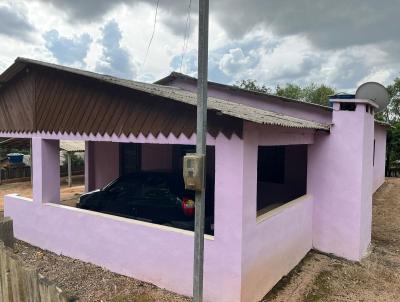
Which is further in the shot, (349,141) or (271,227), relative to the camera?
(349,141)

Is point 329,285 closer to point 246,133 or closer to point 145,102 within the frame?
point 246,133

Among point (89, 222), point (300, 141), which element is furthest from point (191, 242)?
point (300, 141)

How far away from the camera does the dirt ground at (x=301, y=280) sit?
17.7 feet

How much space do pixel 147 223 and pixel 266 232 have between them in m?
2.08

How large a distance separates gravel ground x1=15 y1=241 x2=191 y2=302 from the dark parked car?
1303mm

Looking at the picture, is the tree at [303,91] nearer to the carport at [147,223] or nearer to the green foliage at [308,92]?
the green foliage at [308,92]

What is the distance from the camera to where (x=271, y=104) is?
31.3 feet

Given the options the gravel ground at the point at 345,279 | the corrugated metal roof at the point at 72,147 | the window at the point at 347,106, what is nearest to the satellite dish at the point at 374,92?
the window at the point at 347,106

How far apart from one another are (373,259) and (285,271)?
8.32ft

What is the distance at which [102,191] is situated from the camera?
8383 millimetres

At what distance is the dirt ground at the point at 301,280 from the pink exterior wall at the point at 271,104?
3359 millimetres

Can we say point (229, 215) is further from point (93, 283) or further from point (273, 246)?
point (93, 283)

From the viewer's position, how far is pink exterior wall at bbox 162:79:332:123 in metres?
8.27

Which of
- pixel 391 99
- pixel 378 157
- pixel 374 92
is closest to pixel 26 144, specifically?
pixel 374 92
